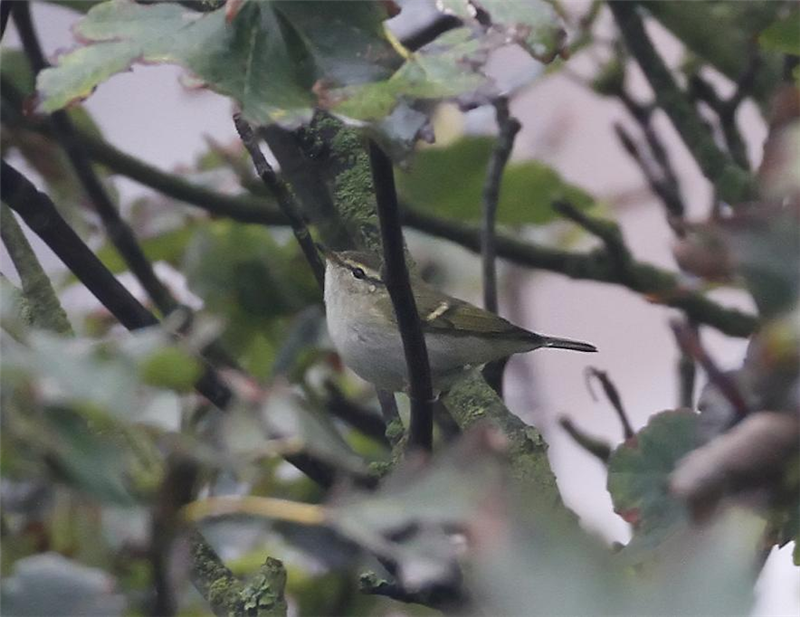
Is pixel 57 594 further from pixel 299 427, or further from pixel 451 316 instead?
A: pixel 451 316

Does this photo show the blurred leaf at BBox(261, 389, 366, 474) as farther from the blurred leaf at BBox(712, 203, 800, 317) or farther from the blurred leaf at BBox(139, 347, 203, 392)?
the blurred leaf at BBox(712, 203, 800, 317)

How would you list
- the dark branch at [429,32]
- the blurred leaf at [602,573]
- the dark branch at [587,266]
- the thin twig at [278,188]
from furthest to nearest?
the dark branch at [587,266]
the thin twig at [278,188]
the dark branch at [429,32]
the blurred leaf at [602,573]

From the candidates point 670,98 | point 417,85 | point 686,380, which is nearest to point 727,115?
point 670,98

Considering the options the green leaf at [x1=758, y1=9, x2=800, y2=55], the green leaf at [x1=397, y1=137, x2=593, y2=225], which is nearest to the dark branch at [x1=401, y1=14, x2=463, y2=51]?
the green leaf at [x1=758, y1=9, x2=800, y2=55]

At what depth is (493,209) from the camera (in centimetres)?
139

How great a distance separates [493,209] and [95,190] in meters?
0.47

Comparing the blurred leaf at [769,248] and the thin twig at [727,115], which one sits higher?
the blurred leaf at [769,248]

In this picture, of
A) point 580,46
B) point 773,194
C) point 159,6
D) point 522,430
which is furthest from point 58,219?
point 580,46

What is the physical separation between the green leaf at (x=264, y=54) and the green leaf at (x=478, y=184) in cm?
98

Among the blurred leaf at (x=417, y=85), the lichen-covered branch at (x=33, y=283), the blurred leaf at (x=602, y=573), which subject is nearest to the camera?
the blurred leaf at (x=602, y=573)

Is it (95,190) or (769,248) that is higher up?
(769,248)

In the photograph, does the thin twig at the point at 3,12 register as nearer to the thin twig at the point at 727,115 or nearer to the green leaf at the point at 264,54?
the green leaf at the point at 264,54

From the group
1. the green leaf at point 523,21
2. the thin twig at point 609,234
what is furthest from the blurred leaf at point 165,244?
the green leaf at point 523,21

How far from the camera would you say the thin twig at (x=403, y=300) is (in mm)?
Answer: 689
